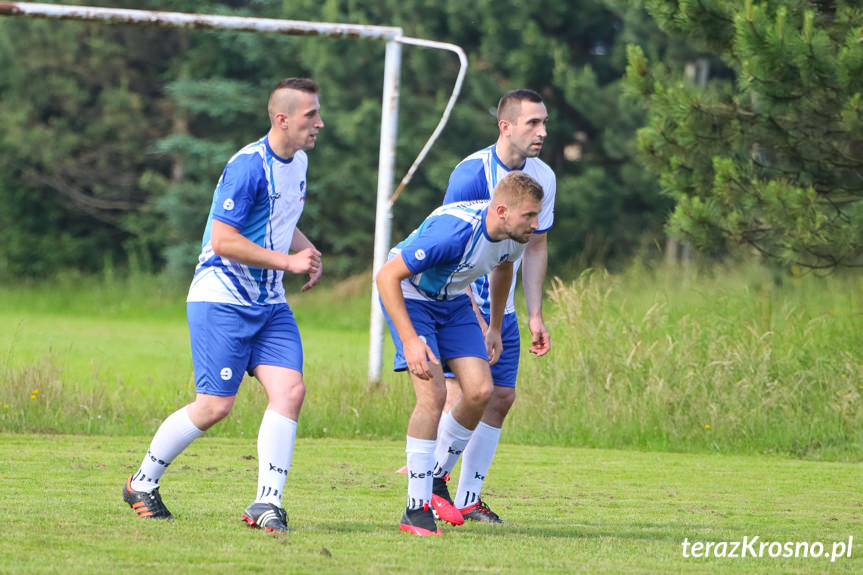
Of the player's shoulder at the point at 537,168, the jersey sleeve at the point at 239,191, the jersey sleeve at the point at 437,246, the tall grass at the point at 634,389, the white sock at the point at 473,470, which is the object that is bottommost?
the tall grass at the point at 634,389

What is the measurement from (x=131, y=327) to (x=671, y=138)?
1383 cm

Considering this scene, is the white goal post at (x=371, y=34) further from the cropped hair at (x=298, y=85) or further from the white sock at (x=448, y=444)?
the cropped hair at (x=298, y=85)

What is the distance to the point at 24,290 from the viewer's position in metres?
28.6

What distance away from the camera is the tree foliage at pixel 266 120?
25.1 meters

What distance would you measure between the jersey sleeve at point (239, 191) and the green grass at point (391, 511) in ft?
4.86

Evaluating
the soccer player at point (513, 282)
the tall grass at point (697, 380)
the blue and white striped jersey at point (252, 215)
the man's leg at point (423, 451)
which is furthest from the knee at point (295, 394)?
the tall grass at point (697, 380)

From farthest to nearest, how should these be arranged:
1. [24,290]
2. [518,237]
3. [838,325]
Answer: [24,290] < [838,325] < [518,237]

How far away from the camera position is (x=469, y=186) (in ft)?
21.1

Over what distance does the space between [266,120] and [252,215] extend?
23274mm

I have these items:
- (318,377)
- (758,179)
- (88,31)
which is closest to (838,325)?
(758,179)

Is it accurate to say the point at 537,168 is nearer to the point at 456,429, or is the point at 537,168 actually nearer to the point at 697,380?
the point at 456,429

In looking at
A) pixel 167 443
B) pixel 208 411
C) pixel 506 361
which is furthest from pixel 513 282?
pixel 167 443

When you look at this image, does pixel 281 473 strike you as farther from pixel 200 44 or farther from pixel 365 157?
pixel 200 44

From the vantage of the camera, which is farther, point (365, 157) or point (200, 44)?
point (200, 44)
